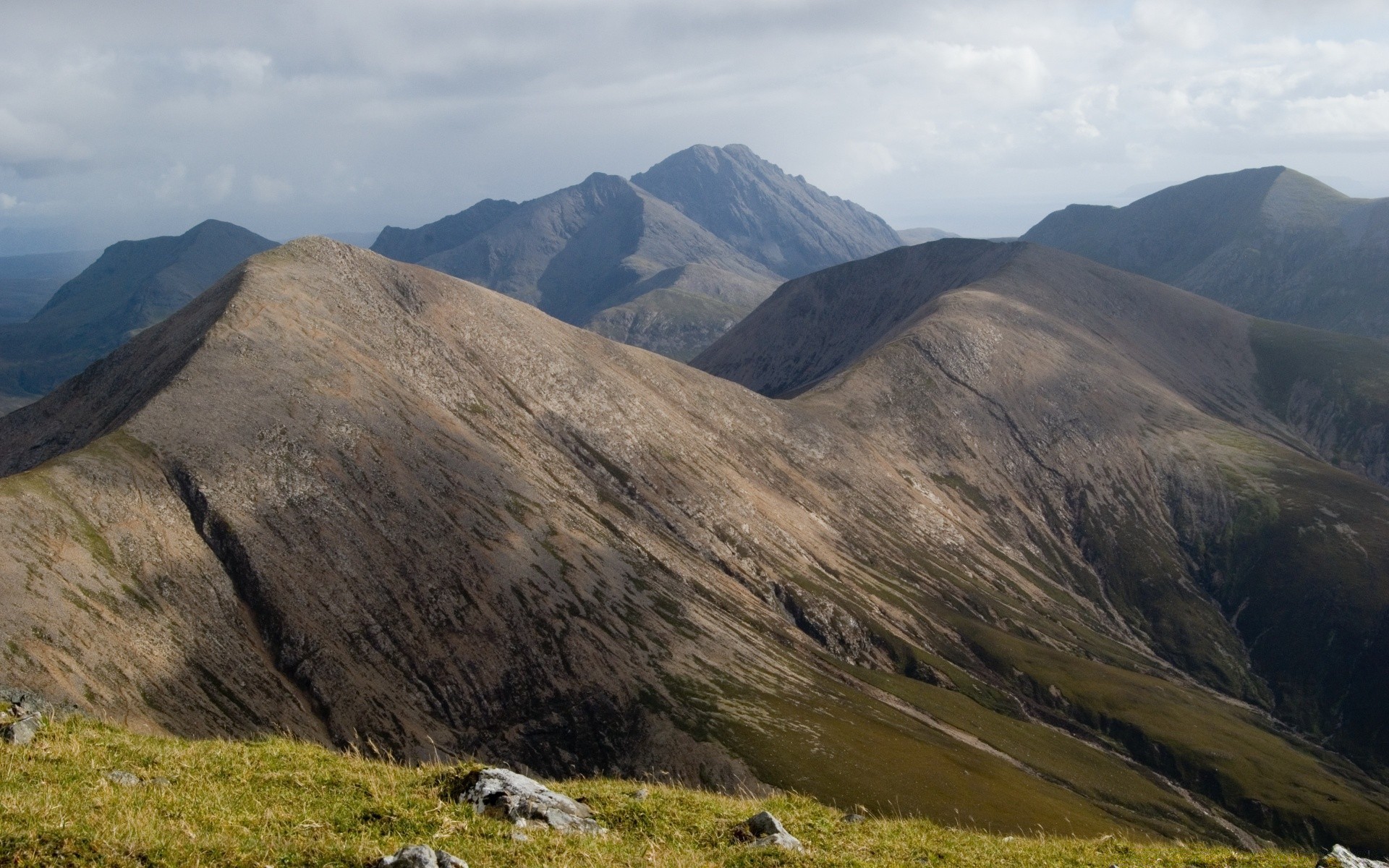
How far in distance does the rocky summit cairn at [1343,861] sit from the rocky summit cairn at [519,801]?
57.5ft

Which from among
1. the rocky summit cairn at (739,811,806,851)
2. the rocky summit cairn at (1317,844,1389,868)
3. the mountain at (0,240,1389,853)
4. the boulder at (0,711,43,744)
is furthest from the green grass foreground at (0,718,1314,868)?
the mountain at (0,240,1389,853)

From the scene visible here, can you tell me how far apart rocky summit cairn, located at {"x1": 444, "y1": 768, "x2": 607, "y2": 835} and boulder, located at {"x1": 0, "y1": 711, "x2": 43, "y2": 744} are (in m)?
10.3

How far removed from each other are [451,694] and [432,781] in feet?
324

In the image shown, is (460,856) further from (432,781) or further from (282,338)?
(282,338)

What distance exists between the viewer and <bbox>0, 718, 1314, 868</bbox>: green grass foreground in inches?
630

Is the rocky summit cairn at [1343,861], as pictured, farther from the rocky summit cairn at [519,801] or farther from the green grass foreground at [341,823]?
the rocky summit cairn at [519,801]

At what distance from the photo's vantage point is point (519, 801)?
2019cm

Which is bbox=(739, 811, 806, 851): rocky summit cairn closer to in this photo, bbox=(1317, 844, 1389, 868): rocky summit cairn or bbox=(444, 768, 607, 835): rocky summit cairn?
bbox=(444, 768, 607, 835): rocky summit cairn

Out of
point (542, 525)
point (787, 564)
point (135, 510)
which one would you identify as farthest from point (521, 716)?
point (787, 564)

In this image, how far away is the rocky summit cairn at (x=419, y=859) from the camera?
15633 millimetres

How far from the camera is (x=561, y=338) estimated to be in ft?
646

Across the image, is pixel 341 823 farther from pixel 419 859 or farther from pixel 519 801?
pixel 519 801

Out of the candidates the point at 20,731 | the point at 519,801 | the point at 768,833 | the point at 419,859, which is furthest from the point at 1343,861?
the point at 20,731

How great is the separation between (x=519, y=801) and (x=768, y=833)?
591cm
